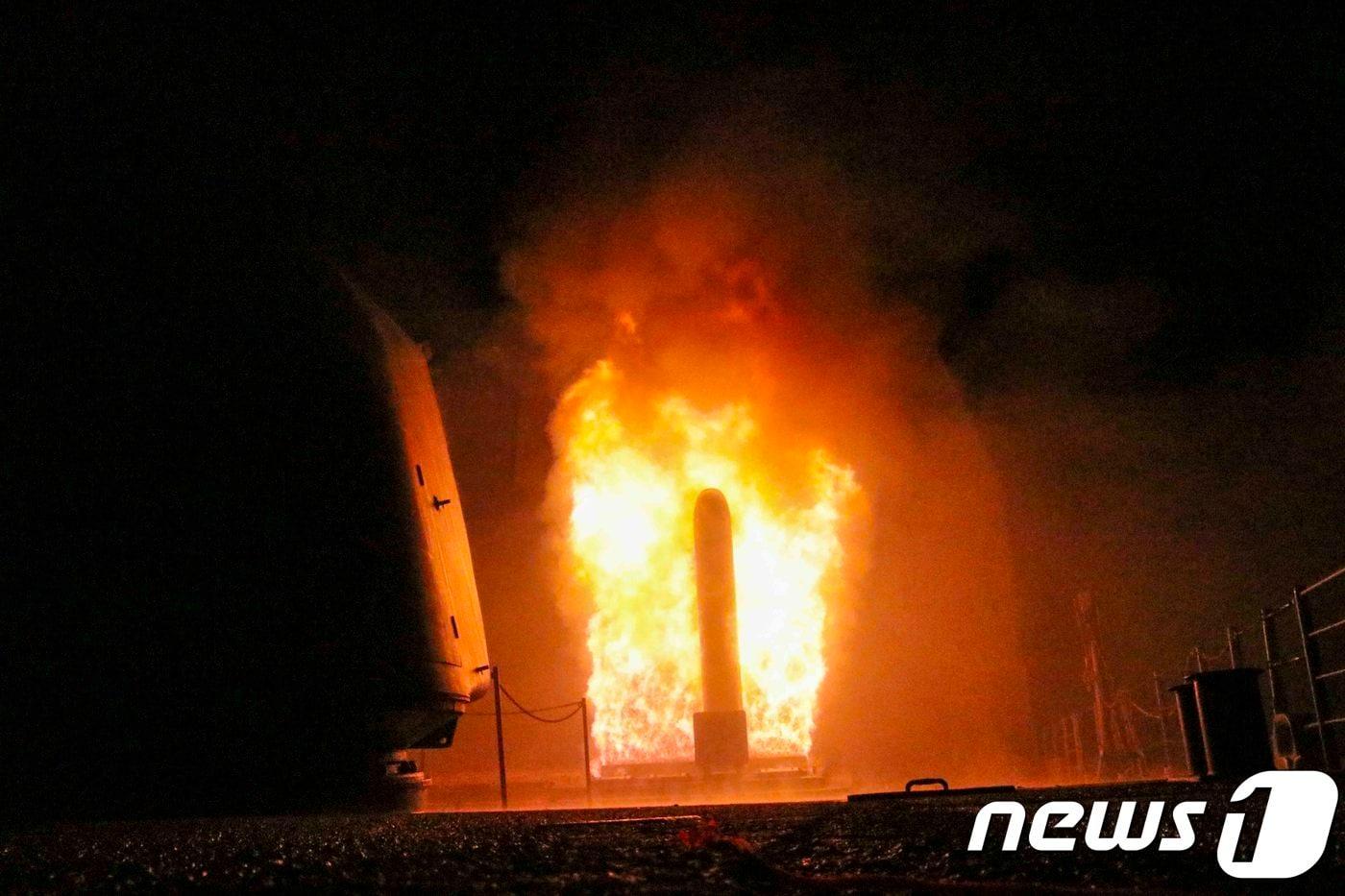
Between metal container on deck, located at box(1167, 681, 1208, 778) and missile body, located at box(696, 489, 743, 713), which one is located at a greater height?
missile body, located at box(696, 489, 743, 713)

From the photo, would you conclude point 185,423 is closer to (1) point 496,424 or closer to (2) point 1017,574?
(1) point 496,424

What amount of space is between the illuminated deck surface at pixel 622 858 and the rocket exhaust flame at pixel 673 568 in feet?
72.4

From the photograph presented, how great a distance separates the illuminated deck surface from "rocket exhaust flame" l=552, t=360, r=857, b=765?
22.1m

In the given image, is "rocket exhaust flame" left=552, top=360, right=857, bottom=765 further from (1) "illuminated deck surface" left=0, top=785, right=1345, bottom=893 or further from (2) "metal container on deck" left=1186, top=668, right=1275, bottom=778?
(1) "illuminated deck surface" left=0, top=785, right=1345, bottom=893

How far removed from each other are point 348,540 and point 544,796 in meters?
13.4

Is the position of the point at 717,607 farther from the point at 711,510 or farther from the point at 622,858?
the point at 622,858

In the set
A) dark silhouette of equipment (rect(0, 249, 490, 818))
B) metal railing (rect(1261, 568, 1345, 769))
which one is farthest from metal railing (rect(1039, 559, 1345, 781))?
dark silhouette of equipment (rect(0, 249, 490, 818))

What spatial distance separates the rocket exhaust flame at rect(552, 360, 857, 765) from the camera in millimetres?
26453

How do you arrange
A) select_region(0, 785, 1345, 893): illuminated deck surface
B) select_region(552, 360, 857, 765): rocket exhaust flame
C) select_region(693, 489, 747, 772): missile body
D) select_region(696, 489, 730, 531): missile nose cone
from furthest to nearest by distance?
select_region(552, 360, 857, 765): rocket exhaust flame, select_region(696, 489, 730, 531): missile nose cone, select_region(693, 489, 747, 772): missile body, select_region(0, 785, 1345, 893): illuminated deck surface

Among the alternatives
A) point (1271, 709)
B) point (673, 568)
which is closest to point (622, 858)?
point (1271, 709)

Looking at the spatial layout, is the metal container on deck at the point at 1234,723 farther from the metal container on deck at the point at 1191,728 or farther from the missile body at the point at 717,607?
the missile body at the point at 717,607


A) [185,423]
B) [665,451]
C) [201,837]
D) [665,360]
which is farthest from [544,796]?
[201,837]

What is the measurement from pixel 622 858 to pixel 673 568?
23932 millimetres

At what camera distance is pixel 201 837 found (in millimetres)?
4301
